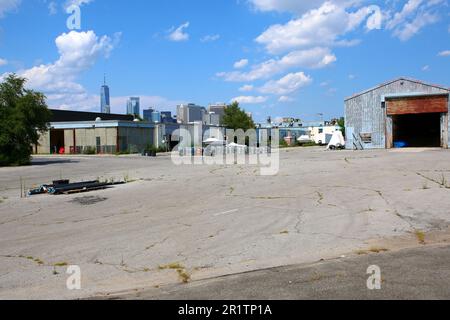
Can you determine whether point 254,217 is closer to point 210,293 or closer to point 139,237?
point 139,237

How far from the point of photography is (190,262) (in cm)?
733

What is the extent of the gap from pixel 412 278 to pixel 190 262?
11.3 ft

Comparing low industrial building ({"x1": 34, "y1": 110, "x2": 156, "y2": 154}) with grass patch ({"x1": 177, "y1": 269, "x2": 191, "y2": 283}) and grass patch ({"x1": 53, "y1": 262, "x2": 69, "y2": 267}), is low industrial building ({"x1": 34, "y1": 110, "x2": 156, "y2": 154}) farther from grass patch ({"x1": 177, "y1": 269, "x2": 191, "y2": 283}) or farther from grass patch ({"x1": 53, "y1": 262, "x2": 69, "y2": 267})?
grass patch ({"x1": 177, "y1": 269, "x2": 191, "y2": 283})

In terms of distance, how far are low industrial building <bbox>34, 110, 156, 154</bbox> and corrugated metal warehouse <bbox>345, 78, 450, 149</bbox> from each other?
31.0 meters

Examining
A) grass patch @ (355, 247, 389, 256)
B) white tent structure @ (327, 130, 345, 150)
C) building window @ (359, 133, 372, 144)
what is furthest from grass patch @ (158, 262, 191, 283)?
white tent structure @ (327, 130, 345, 150)

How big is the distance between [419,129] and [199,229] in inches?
2018

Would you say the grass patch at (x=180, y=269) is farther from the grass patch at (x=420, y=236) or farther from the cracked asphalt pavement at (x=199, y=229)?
the grass patch at (x=420, y=236)

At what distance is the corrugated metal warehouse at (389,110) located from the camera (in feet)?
144

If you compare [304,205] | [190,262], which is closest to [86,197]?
[304,205]

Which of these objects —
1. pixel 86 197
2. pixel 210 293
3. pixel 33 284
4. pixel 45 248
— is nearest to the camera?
pixel 210 293

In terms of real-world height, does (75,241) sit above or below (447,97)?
below

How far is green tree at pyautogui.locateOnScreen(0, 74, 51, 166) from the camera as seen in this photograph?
38688 millimetres

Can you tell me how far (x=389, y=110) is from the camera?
45.6 metres

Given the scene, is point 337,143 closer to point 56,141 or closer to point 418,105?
point 418,105
